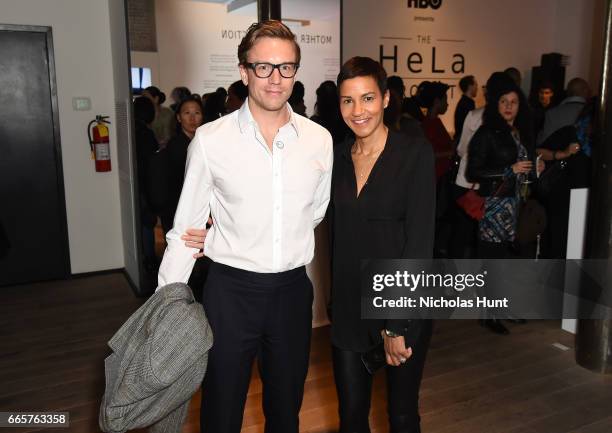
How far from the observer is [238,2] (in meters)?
5.70

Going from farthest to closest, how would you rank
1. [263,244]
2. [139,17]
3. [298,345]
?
[139,17], [298,345], [263,244]

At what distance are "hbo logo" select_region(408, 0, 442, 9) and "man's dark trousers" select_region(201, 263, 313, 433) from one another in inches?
271

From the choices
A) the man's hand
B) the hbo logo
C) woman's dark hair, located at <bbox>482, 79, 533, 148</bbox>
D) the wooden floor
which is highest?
the hbo logo

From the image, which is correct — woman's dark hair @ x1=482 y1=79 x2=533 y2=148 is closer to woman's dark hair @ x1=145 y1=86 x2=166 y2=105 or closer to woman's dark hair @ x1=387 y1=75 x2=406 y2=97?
woman's dark hair @ x1=387 y1=75 x2=406 y2=97

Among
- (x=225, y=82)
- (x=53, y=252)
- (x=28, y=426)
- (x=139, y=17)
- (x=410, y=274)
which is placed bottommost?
(x=28, y=426)

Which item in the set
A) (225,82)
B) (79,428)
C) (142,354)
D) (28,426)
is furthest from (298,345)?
(225,82)

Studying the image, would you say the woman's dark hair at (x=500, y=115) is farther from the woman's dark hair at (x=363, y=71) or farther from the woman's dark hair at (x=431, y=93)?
the woman's dark hair at (x=363, y=71)

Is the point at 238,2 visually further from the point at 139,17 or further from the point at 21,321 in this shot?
the point at 21,321

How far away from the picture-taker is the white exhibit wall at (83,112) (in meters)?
4.85

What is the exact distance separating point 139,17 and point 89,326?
8.90 ft

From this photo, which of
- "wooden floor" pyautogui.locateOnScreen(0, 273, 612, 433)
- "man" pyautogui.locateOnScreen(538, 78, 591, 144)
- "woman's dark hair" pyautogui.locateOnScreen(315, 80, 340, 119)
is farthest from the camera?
"man" pyautogui.locateOnScreen(538, 78, 591, 144)

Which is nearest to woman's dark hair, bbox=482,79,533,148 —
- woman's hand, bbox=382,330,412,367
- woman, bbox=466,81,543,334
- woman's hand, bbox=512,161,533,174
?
woman, bbox=466,81,543,334

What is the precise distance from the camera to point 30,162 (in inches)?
196

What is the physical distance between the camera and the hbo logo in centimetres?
773
